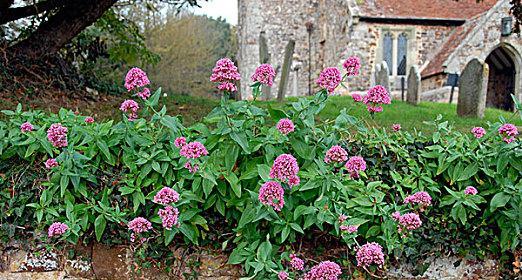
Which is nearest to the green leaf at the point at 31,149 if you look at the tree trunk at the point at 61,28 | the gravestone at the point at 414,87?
the tree trunk at the point at 61,28

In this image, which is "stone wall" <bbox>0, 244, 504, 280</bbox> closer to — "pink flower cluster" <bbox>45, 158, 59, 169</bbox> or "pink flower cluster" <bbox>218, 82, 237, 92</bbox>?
"pink flower cluster" <bbox>45, 158, 59, 169</bbox>

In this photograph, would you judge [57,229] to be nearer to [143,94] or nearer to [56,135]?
[56,135]

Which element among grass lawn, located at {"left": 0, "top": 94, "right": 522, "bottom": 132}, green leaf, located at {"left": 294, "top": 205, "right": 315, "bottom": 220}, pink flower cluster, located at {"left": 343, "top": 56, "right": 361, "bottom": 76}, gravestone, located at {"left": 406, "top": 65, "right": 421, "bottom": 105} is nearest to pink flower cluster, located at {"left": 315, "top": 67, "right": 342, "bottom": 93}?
pink flower cluster, located at {"left": 343, "top": 56, "right": 361, "bottom": 76}

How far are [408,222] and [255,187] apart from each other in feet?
2.66

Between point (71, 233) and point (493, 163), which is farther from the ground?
point (493, 163)

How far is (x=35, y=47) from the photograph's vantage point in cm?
802

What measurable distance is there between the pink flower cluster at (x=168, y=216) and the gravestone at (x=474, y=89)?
7.13 metres

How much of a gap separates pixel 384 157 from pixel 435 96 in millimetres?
14122

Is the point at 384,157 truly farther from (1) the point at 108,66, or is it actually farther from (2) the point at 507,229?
(1) the point at 108,66

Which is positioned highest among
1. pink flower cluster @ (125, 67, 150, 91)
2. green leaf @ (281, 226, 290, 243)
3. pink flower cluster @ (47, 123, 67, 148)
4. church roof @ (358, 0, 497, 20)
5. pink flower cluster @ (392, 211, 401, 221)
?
church roof @ (358, 0, 497, 20)

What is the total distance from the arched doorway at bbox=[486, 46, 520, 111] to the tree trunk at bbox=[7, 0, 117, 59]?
17.3m

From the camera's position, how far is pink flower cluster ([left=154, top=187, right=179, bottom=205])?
256cm

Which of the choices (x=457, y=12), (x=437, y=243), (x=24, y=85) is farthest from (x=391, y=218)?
(x=457, y=12)

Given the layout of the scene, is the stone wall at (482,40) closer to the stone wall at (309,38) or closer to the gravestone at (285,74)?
the stone wall at (309,38)
